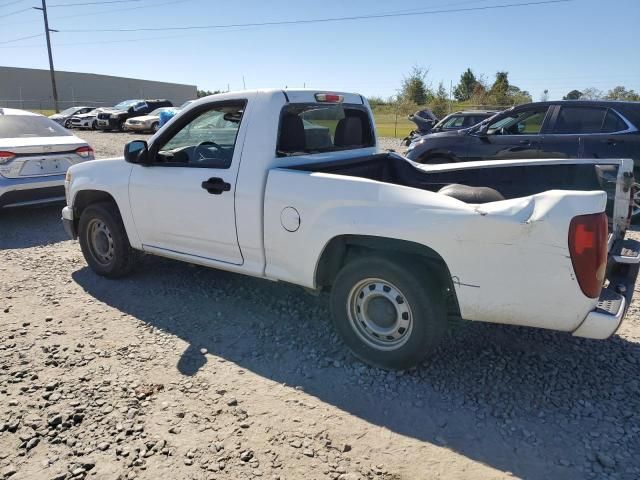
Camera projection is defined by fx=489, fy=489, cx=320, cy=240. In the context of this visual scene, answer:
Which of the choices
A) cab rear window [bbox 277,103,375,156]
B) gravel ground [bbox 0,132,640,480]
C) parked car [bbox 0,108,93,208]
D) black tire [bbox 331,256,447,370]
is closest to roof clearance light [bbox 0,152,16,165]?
parked car [bbox 0,108,93,208]

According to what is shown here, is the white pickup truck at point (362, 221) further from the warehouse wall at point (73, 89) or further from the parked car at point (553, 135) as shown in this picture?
the warehouse wall at point (73, 89)

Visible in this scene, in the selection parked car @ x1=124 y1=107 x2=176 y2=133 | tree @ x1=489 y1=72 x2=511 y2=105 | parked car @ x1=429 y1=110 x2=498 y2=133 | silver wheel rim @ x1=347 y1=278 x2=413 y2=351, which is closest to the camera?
silver wheel rim @ x1=347 y1=278 x2=413 y2=351

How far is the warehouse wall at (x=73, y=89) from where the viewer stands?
49281 millimetres

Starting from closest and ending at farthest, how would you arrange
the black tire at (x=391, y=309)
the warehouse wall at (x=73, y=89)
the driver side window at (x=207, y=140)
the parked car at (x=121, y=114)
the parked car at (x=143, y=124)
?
1. the black tire at (x=391, y=309)
2. the driver side window at (x=207, y=140)
3. the parked car at (x=143, y=124)
4. the parked car at (x=121, y=114)
5. the warehouse wall at (x=73, y=89)

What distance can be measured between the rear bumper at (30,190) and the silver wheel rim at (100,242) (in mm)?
2766

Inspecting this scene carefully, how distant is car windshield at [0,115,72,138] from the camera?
7.59 m

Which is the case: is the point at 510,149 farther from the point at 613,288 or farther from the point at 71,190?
the point at 71,190

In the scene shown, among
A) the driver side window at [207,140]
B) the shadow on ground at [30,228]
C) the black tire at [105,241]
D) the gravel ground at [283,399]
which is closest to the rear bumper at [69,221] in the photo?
the black tire at [105,241]

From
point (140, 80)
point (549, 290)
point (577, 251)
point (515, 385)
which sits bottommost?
point (515, 385)

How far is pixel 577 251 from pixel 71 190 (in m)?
4.77

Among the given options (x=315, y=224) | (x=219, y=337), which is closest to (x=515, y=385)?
(x=315, y=224)

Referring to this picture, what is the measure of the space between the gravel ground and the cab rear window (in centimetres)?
141

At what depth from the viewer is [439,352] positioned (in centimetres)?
360

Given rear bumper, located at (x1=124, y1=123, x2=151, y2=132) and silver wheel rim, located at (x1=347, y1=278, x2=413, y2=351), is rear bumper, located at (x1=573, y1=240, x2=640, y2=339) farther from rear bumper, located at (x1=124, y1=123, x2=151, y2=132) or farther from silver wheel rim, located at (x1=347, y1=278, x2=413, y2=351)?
rear bumper, located at (x1=124, y1=123, x2=151, y2=132)
